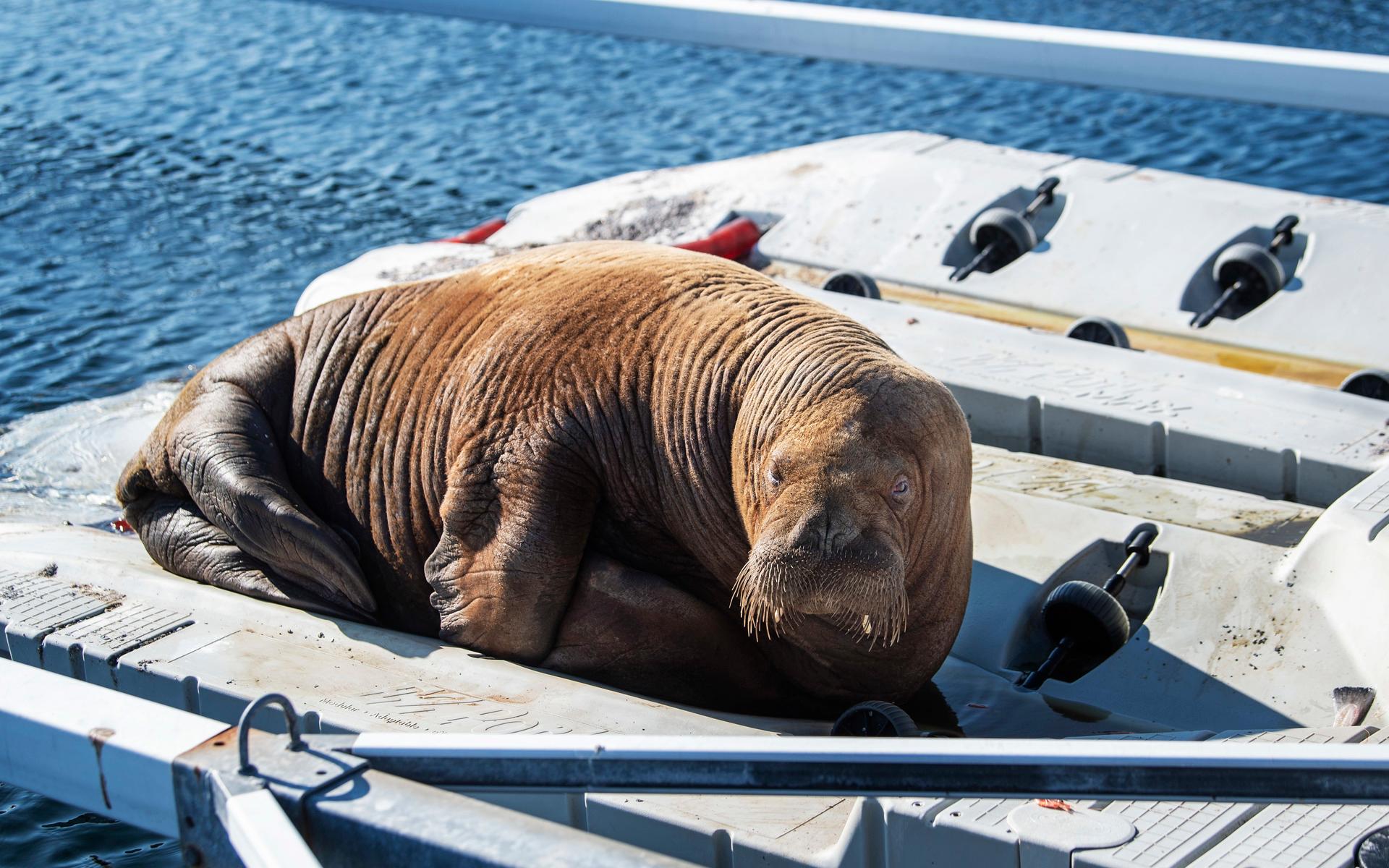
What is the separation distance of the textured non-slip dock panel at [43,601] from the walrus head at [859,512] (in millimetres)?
2304

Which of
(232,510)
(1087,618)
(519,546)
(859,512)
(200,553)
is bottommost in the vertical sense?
(1087,618)

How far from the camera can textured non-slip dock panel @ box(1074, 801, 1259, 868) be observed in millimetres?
3236

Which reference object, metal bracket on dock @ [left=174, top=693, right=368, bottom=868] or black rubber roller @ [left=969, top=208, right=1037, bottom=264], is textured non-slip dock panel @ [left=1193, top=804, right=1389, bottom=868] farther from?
black rubber roller @ [left=969, top=208, right=1037, bottom=264]

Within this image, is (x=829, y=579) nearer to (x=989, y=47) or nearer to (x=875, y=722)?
(x=875, y=722)

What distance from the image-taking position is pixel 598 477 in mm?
4910

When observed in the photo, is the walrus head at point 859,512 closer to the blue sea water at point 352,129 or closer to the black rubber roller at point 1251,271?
the black rubber roller at point 1251,271

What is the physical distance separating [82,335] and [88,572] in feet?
14.8

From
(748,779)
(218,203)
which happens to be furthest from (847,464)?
(218,203)

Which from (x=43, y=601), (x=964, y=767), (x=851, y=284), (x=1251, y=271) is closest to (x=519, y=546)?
(x=43, y=601)

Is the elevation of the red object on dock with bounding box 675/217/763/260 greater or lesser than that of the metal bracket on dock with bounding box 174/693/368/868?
lesser

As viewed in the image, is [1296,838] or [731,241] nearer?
[1296,838]

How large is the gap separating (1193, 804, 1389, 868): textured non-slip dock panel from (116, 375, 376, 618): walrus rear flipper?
3.16 m

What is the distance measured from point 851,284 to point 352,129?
27.0 ft

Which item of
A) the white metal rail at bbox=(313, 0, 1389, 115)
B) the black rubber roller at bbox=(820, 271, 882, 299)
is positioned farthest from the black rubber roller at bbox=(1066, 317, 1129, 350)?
the white metal rail at bbox=(313, 0, 1389, 115)
